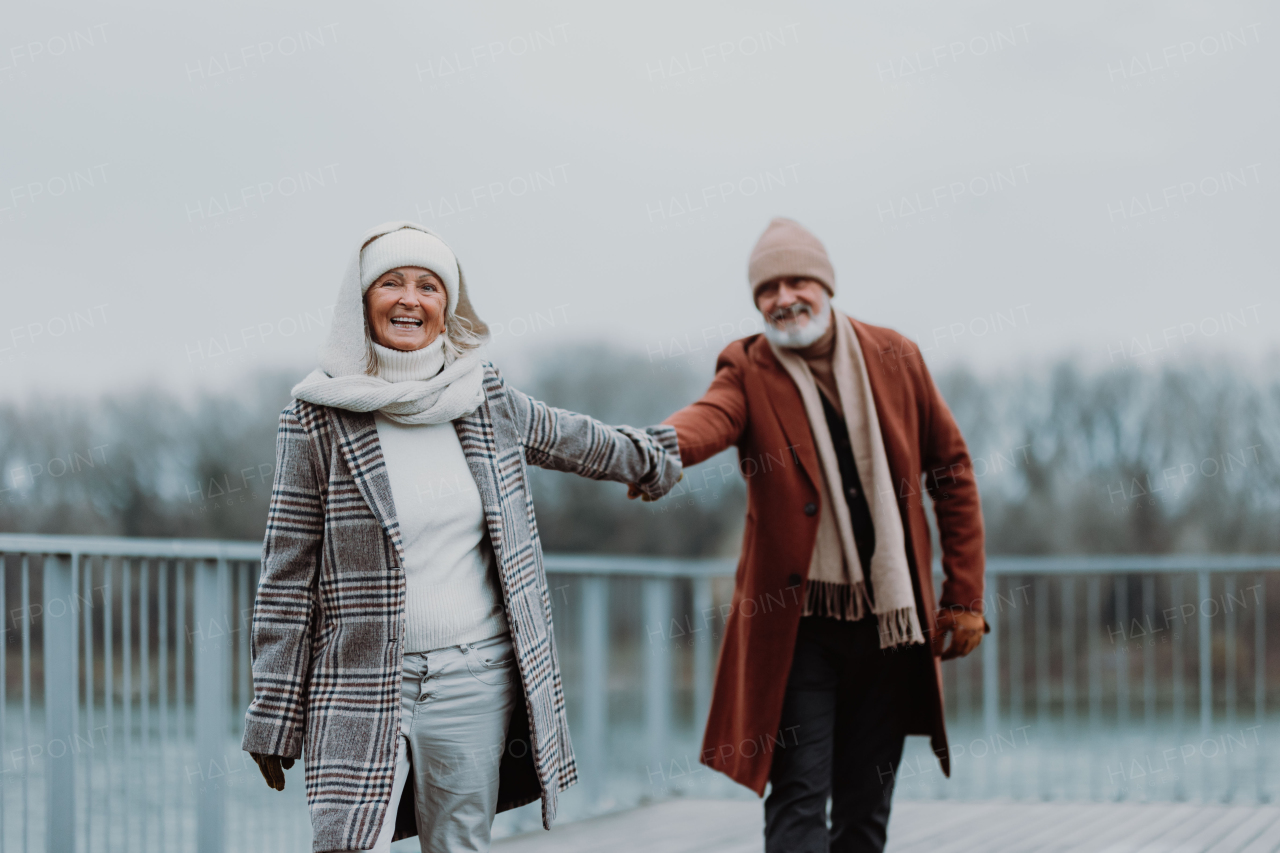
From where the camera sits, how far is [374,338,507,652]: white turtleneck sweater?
1982 mm

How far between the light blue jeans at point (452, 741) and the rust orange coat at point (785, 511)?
77cm

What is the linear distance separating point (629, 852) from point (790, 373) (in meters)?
2.14

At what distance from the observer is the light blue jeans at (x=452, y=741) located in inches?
77.4

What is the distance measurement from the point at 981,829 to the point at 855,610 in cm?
231

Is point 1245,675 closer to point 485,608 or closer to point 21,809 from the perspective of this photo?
point 485,608

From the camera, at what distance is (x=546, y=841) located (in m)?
4.18

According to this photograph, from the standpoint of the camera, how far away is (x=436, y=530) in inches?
79.4

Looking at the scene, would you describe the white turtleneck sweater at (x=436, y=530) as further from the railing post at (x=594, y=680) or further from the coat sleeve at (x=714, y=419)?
the railing post at (x=594, y=680)

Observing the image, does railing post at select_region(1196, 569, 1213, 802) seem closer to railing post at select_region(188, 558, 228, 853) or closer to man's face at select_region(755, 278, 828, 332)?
man's face at select_region(755, 278, 828, 332)

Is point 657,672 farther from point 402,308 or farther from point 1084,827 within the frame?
point 402,308

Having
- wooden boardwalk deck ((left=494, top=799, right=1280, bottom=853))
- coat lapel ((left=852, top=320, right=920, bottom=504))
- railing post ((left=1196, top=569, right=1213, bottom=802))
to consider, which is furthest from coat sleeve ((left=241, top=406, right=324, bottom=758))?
railing post ((left=1196, top=569, right=1213, bottom=802))

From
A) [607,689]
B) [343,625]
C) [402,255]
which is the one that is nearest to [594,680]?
[607,689]

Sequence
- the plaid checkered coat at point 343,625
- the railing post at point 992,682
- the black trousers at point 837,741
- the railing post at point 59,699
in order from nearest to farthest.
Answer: the plaid checkered coat at point 343,625, the black trousers at point 837,741, the railing post at point 59,699, the railing post at point 992,682

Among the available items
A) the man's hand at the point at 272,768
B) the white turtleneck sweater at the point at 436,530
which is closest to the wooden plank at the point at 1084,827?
the white turtleneck sweater at the point at 436,530
